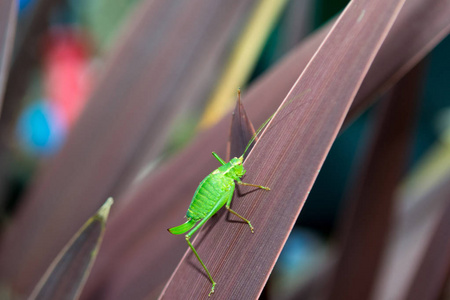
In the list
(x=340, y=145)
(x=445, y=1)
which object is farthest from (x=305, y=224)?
(x=445, y=1)

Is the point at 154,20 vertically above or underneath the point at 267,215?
above

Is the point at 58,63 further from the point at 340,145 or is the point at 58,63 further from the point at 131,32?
the point at 340,145

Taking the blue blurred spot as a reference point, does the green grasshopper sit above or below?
below

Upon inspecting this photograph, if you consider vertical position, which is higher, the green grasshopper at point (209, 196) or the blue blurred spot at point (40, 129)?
the blue blurred spot at point (40, 129)

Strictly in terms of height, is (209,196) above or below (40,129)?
below

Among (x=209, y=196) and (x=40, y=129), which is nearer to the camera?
(x=209, y=196)

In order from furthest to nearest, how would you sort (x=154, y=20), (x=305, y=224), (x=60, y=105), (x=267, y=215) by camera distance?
(x=305, y=224) → (x=60, y=105) → (x=154, y=20) → (x=267, y=215)

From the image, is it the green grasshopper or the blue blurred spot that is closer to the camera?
the green grasshopper

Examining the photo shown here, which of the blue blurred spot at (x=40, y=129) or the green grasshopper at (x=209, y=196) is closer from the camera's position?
the green grasshopper at (x=209, y=196)
